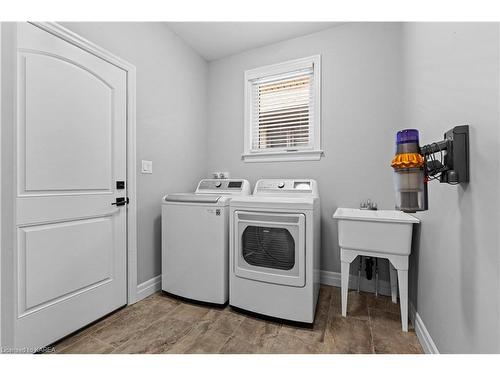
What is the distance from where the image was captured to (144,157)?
78.1 inches

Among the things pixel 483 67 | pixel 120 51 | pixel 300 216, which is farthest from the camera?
pixel 120 51

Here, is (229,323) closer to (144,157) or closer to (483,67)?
(144,157)

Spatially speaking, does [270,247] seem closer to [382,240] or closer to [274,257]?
[274,257]

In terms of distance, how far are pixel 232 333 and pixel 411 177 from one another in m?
1.41


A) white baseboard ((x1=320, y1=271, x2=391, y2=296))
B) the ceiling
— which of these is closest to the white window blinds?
the ceiling

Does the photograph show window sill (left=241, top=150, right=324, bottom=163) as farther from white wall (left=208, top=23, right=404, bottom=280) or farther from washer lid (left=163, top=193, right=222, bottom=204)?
washer lid (left=163, top=193, right=222, bottom=204)

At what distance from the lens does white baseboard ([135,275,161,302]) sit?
1923 mm

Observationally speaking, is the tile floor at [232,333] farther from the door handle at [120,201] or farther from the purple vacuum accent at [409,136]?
the purple vacuum accent at [409,136]

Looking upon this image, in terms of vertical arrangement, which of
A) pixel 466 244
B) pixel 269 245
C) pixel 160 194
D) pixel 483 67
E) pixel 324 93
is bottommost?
pixel 269 245

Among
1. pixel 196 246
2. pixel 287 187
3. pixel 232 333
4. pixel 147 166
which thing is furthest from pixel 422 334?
pixel 147 166

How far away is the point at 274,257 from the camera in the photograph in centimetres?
164

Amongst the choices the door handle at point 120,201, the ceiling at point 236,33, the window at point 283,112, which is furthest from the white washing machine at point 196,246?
the ceiling at point 236,33
